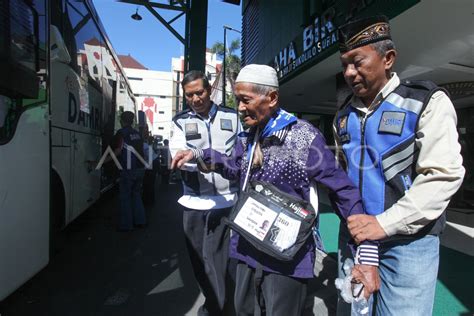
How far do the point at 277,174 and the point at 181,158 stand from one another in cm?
69

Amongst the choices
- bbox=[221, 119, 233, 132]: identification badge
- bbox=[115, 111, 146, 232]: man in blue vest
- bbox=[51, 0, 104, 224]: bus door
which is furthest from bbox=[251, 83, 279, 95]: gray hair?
bbox=[115, 111, 146, 232]: man in blue vest

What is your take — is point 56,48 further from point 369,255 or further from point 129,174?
point 369,255

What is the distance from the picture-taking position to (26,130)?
8.91ft

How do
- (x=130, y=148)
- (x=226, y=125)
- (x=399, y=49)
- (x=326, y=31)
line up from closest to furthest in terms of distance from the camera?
(x=226, y=125) → (x=399, y=49) → (x=326, y=31) → (x=130, y=148)

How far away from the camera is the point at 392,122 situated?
1504mm

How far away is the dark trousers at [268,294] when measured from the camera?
1729mm

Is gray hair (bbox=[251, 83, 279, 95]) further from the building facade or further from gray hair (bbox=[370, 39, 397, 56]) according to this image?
the building facade

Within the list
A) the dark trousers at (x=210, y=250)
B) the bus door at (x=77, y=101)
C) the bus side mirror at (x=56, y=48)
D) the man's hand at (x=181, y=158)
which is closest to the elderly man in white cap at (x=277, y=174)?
the man's hand at (x=181, y=158)

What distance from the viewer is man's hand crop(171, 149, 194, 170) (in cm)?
215

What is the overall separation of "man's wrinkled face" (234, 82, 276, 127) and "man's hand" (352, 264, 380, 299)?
857mm

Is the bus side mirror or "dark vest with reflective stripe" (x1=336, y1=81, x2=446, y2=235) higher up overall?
the bus side mirror

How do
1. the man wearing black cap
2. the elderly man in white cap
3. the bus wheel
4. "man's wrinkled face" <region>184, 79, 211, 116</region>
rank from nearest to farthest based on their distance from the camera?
the man wearing black cap < the elderly man in white cap < "man's wrinkled face" <region>184, 79, 211, 116</region> < the bus wheel

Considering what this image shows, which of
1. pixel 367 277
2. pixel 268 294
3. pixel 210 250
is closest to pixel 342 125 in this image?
pixel 367 277

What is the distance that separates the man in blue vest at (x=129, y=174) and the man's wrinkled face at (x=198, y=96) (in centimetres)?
347
